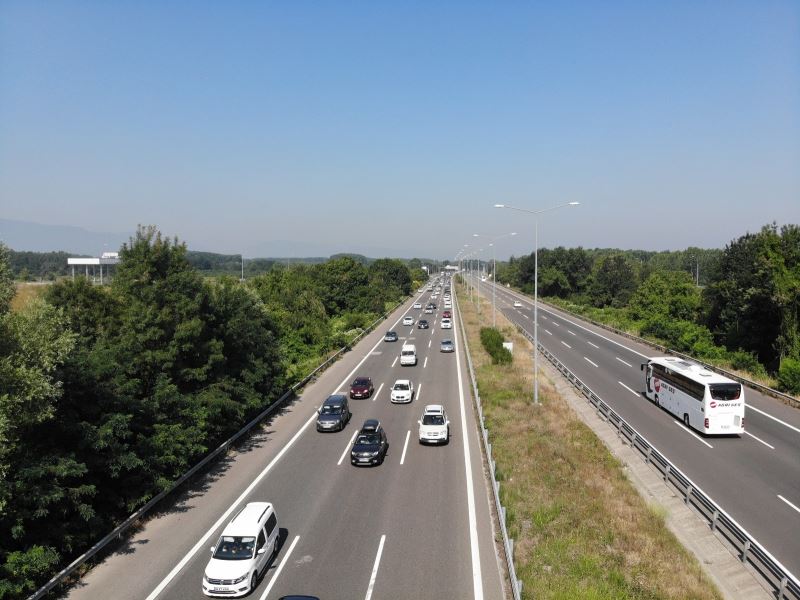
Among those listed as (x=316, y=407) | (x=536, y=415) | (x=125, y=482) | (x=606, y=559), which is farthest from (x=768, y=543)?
(x=316, y=407)

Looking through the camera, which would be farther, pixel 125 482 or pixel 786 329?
pixel 786 329

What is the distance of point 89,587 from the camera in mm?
15023

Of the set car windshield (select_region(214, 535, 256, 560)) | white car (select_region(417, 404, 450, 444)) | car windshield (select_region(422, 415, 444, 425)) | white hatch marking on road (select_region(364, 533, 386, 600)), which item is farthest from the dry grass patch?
car windshield (select_region(214, 535, 256, 560))

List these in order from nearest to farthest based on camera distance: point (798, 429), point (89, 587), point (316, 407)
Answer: point (89, 587) < point (798, 429) < point (316, 407)

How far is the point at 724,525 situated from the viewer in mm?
17031

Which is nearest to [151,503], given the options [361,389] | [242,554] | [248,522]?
[248,522]

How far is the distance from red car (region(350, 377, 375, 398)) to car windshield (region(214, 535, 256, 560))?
2194 centimetres

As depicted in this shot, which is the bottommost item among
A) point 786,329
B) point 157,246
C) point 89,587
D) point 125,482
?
point 89,587

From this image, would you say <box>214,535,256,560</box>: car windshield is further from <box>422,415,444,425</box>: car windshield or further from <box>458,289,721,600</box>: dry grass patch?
<box>422,415,444,425</box>: car windshield

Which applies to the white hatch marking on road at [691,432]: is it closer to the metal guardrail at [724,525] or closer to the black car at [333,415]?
the metal guardrail at [724,525]

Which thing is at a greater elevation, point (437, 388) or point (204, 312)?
point (204, 312)

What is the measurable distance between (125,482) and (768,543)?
21.1 metres

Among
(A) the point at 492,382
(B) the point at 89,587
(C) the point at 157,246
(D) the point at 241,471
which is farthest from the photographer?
(A) the point at 492,382

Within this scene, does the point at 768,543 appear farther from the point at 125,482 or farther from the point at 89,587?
the point at 125,482
